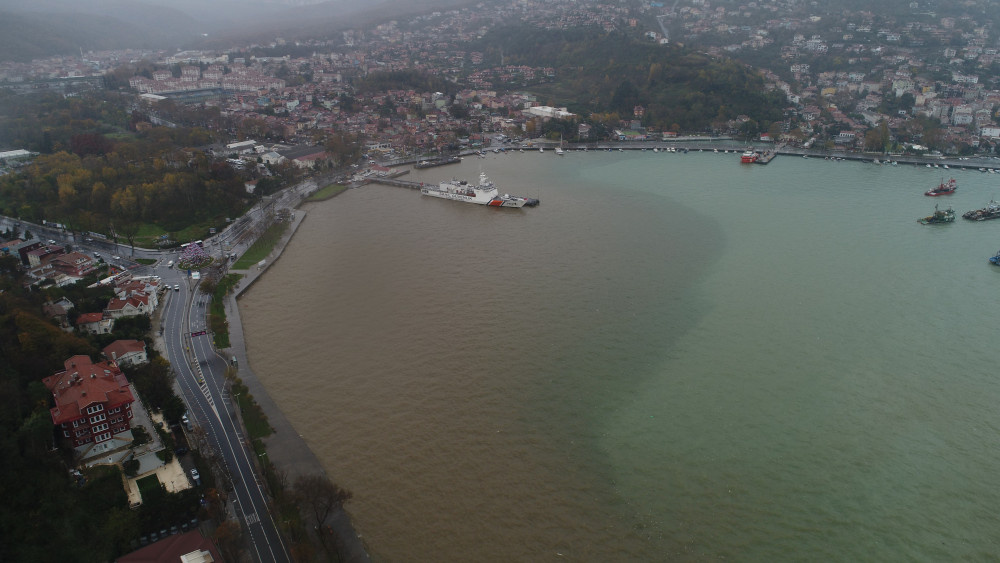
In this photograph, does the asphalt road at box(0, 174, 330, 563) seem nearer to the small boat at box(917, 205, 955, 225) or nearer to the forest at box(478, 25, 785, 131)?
the small boat at box(917, 205, 955, 225)

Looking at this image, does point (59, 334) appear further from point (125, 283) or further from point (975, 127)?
point (975, 127)

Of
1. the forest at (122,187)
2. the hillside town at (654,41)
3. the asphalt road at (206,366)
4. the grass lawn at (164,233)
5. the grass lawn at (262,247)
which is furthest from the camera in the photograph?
the hillside town at (654,41)

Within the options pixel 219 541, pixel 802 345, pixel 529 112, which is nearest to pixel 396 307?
pixel 219 541

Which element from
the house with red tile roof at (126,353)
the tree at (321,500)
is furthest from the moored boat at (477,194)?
the tree at (321,500)

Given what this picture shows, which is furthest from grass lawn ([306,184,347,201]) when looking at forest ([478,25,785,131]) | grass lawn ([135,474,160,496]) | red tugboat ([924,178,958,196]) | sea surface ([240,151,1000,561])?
red tugboat ([924,178,958,196])

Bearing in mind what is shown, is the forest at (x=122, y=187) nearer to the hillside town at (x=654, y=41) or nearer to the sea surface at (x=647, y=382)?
the sea surface at (x=647, y=382)

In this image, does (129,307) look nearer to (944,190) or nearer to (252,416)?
(252,416)

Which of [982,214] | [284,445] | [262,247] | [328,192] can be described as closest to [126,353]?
[284,445]
